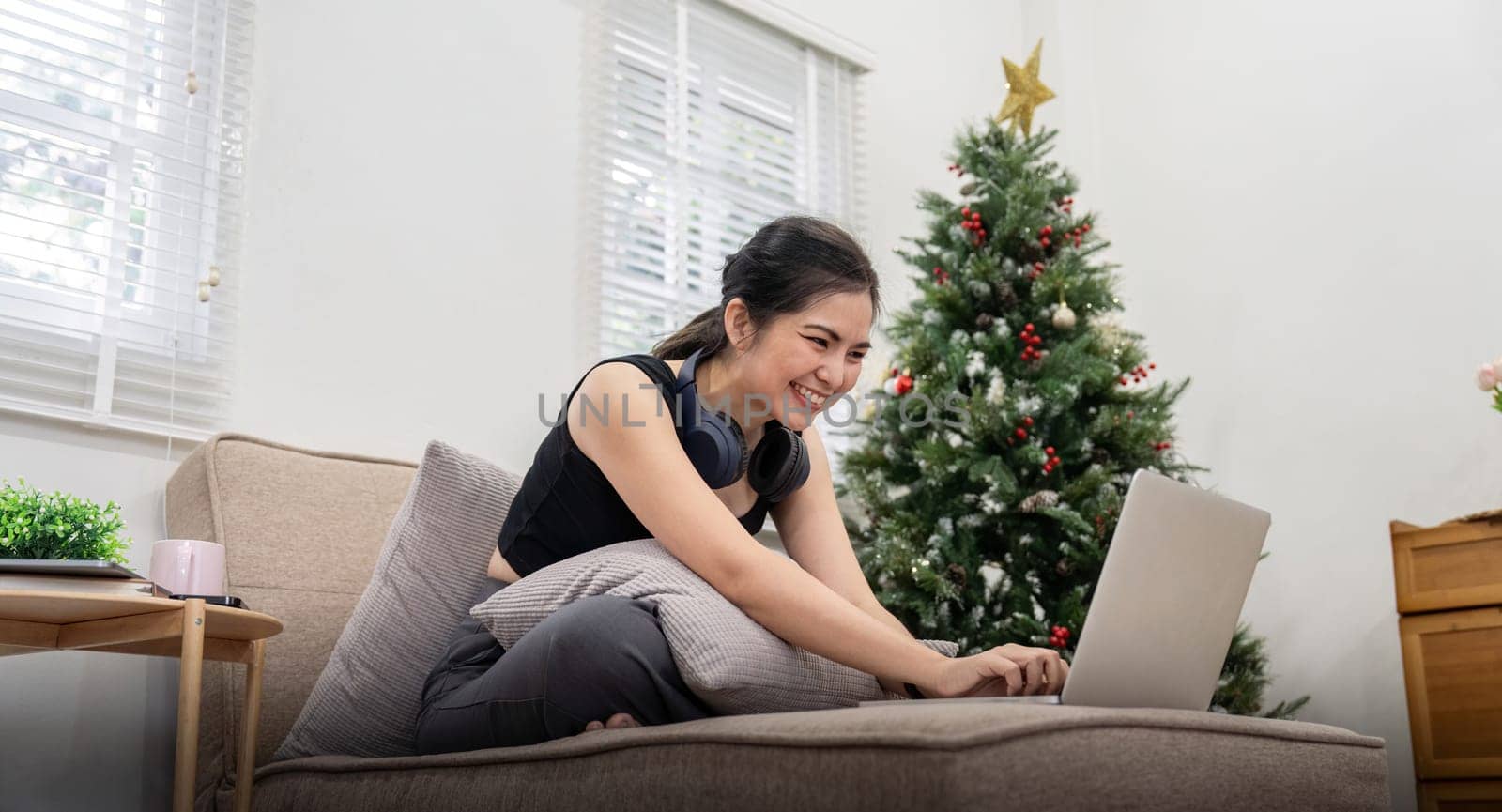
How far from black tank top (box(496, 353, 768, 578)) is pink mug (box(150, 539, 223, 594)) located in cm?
50

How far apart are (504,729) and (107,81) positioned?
167 cm

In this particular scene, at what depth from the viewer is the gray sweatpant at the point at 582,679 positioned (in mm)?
1259

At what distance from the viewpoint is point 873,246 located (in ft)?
12.0

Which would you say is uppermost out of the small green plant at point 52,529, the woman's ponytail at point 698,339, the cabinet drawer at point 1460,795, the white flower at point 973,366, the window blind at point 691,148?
the window blind at point 691,148

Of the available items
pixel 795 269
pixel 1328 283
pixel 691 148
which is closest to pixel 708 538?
pixel 795 269

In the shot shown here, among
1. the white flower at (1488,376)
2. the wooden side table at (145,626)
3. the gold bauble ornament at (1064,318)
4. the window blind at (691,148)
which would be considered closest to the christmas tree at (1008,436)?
the gold bauble ornament at (1064,318)

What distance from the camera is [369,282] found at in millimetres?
2576

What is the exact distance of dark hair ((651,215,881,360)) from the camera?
5.74 feet

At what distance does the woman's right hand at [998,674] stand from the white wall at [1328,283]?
219 cm

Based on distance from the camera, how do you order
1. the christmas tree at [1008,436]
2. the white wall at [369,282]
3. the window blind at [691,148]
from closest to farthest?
the white wall at [369,282] < the christmas tree at [1008,436] < the window blind at [691,148]

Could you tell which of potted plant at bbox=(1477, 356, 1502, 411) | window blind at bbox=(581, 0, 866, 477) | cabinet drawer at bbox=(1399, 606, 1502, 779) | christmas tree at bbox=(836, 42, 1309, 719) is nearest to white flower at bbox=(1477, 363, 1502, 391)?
potted plant at bbox=(1477, 356, 1502, 411)

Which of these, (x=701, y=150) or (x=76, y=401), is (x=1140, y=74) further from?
(x=76, y=401)

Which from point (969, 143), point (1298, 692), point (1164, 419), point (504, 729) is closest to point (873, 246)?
point (969, 143)

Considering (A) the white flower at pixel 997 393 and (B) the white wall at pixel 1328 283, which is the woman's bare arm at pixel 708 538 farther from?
(B) the white wall at pixel 1328 283
